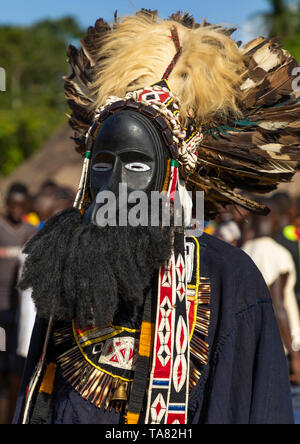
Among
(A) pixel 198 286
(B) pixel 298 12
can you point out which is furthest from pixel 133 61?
(B) pixel 298 12

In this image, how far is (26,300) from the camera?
219 inches

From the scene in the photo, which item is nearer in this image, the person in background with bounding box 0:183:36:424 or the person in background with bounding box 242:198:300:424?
the person in background with bounding box 0:183:36:424

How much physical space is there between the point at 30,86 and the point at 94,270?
144 feet

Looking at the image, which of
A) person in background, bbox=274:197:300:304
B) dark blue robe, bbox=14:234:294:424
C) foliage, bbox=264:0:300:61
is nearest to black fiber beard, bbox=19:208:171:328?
dark blue robe, bbox=14:234:294:424

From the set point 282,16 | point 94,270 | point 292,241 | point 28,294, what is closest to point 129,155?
point 94,270

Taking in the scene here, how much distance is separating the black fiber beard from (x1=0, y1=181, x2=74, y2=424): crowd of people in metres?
2.84

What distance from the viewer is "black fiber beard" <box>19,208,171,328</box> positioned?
2412mm

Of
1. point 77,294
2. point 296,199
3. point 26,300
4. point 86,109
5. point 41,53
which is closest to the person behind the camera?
point 77,294

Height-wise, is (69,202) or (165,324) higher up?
(69,202)

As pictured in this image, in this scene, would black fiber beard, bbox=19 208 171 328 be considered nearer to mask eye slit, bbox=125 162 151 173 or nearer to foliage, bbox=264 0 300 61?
mask eye slit, bbox=125 162 151 173

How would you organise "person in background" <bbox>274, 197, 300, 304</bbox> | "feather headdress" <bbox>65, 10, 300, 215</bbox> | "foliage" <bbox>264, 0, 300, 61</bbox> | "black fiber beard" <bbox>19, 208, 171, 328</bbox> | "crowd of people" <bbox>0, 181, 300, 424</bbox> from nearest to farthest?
"black fiber beard" <bbox>19, 208, 171, 328</bbox>
"feather headdress" <bbox>65, 10, 300, 215</bbox>
"crowd of people" <bbox>0, 181, 300, 424</bbox>
"person in background" <bbox>274, 197, 300, 304</bbox>
"foliage" <bbox>264, 0, 300, 61</bbox>

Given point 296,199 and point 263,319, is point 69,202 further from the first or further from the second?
point 263,319

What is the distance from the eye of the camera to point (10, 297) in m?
6.18
